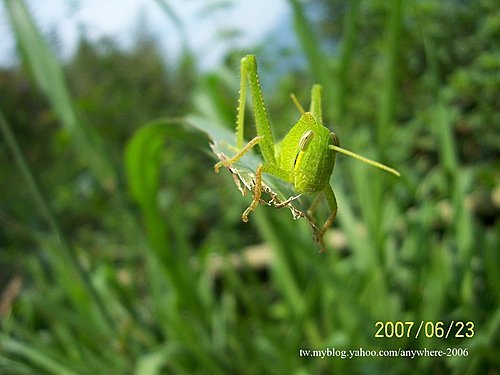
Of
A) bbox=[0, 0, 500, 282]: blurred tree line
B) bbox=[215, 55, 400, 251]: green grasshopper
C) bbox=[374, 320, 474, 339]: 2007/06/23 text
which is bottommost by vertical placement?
bbox=[374, 320, 474, 339]: 2007/06/23 text

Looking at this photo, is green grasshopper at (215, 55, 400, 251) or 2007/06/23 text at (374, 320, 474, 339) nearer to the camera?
green grasshopper at (215, 55, 400, 251)

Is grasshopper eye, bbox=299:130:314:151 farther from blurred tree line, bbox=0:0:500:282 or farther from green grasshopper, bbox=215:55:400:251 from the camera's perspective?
blurred tree line, bbox=0:0:500:282

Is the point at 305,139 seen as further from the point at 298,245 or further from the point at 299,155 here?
the point at 298,245

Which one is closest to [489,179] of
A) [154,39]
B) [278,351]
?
[278,351]

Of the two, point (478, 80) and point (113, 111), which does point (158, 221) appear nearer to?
point (478, 80)

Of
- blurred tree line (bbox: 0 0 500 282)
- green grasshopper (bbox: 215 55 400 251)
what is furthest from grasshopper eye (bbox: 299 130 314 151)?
blurred tree line (bbox: 0 0 500 282)

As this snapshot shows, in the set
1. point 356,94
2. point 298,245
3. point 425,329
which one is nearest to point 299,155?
point 298,245
